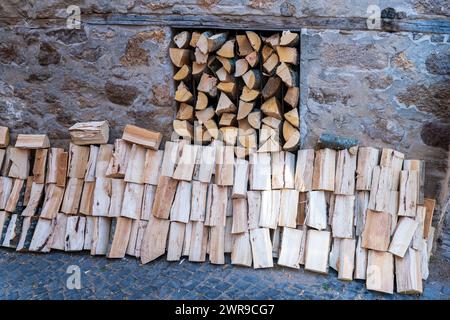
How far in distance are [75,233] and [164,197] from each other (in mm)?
705

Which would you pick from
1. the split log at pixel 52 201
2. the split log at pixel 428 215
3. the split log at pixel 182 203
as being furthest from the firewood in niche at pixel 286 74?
the split log at pixel 52 201

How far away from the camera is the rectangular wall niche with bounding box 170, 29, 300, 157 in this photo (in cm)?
321

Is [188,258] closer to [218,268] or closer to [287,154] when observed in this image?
[218,268]

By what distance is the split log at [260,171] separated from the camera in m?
3.22

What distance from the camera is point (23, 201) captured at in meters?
3.55

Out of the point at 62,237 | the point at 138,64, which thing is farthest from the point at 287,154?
the point at 62,237

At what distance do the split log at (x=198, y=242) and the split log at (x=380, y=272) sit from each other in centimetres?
107

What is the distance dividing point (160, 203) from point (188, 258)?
1.39 feet

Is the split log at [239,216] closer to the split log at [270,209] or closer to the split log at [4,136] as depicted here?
the split log at [270,209]

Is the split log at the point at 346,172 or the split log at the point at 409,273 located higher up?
the split log at the point at 346,172

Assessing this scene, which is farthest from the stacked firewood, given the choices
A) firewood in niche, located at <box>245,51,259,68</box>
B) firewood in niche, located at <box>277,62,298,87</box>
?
firewood in niche, located at <box>245,51,259,68</box>

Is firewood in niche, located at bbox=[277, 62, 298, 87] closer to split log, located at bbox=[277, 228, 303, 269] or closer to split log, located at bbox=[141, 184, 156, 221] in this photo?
split log, located at bbox=[277, 228, 303, 269]
